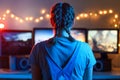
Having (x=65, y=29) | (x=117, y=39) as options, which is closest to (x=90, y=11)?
(x=117, y=39)

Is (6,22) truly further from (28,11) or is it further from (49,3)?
(49,3)

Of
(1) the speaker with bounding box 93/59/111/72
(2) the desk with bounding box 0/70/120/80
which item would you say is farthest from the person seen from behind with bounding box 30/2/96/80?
(1) the speaker with bounding box 93/59/111/72

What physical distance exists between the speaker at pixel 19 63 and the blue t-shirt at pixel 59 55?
152 centimetres

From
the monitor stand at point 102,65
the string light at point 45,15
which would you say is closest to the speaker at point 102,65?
the monitor stand at point 102,65

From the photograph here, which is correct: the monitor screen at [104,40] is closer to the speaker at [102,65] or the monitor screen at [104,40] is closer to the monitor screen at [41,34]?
the speaker at [102,65]

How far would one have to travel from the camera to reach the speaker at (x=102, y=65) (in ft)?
8.68

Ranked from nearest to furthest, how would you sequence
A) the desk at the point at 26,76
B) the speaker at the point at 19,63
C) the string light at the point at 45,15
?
1. the desk at the point at 26,76
2. the speaker at the point at 19,63
3. the string light at the point at 45,15

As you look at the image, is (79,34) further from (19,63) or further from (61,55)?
(61,55)

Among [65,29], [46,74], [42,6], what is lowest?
[46,74]

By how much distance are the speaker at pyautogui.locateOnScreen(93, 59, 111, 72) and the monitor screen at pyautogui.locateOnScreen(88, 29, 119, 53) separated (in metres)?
0.12

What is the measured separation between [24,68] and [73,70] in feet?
5.19

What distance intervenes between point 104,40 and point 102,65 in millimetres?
262

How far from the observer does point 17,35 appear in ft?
8.82

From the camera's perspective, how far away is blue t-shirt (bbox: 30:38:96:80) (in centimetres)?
113
